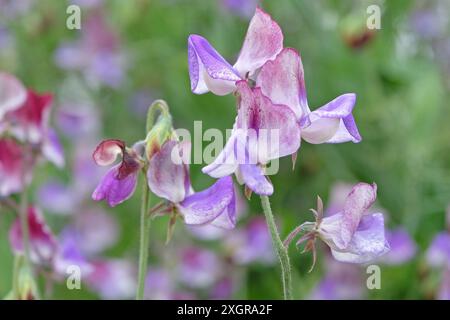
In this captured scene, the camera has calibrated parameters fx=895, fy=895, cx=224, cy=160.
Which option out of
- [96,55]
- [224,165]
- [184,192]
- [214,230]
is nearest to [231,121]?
[214,230]

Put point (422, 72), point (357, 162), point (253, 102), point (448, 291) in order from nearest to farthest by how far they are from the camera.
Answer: point (253, 102), point (448, 291), point (357, 162), point (422, 72)

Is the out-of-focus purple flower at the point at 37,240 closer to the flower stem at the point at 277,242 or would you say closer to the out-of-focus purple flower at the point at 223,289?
the flower stem at the point at 277,242

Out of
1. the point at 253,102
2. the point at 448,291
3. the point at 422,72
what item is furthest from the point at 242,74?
the point at 422,72

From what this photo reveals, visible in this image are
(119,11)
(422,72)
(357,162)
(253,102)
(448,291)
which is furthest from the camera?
(119,11)

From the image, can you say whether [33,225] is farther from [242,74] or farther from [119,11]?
[119,11]

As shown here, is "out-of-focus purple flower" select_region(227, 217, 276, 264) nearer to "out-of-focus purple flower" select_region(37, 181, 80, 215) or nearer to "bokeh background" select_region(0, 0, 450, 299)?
"bokeh background" select_region(0, 0, 450, 299)

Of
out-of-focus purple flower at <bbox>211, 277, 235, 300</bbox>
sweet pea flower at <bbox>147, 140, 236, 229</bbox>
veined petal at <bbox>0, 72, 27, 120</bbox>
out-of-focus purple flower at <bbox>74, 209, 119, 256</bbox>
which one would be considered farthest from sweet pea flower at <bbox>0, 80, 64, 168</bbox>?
out-of-focus purple flower at <bbox>74, 209, 119, 256</bbox>
